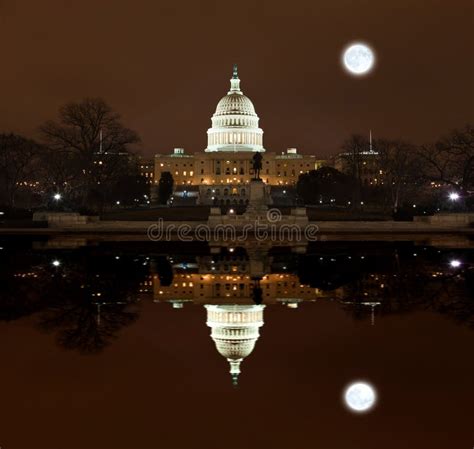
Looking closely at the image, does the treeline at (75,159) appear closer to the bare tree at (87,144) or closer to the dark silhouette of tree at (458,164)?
the bare tree at (87,144)

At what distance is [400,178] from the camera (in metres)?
64.7

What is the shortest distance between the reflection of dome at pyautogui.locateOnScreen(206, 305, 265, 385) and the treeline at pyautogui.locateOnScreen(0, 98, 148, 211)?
118 feet

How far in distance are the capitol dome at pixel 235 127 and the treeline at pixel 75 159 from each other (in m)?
73.0

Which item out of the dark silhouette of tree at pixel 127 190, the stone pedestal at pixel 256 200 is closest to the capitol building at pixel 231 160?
the dark silhouette of tree at pixel 127 190

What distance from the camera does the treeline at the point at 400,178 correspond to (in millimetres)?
57750

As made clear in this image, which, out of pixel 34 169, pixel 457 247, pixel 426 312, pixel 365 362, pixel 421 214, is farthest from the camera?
pixel 34 169

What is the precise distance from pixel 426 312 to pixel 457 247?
49.0 ft

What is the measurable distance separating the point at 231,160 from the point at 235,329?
121m

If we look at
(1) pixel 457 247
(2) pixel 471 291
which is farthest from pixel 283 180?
(2) pixel 471 291

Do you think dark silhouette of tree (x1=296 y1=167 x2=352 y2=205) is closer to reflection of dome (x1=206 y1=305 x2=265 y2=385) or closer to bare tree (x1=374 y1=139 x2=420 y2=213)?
bare tree (x1=374 y1=139 x2=420 y2=213)

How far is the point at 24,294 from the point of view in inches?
648

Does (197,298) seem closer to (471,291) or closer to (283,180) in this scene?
(471,291)

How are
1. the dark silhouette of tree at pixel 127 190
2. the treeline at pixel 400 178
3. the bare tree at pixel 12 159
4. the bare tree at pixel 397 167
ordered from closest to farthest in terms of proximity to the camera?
the treeline at pixel 400 178 < the bare tree at pixel 12 159 < the bare tree at pixel 397 167 < the dark silhouette of tree at pixel 127 190

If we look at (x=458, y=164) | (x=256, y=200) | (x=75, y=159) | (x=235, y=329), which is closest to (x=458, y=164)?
(x=458, y=164)
